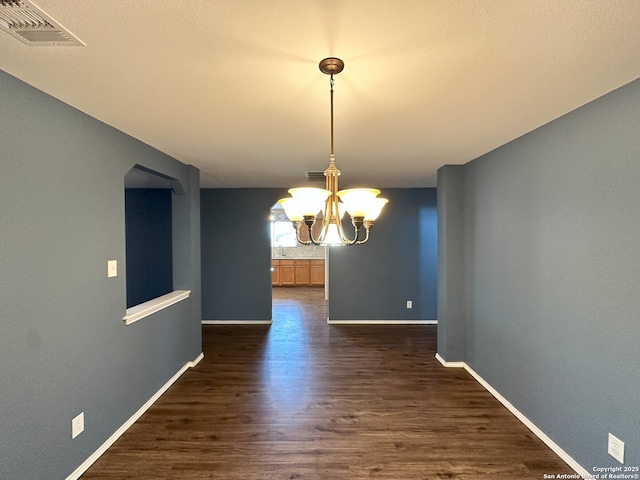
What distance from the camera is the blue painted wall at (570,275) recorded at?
162 centimetres

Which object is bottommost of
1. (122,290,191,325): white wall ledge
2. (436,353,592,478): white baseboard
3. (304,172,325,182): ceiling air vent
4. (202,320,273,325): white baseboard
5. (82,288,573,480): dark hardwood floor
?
(82,288,573,480): dark hardwood floor

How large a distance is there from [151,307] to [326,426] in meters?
1.77

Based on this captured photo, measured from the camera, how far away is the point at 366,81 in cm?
155

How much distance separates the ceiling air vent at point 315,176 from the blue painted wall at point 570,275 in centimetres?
175

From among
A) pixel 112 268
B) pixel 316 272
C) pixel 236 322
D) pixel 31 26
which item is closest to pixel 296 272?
pixel 316 272

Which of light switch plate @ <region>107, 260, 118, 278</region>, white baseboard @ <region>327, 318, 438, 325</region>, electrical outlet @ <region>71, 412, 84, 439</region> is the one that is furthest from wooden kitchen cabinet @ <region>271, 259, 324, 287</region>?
electrical outlet @ <region>71, 412, 84, 439</region>

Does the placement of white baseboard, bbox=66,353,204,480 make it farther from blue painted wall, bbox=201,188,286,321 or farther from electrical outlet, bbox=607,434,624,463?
electrical outlet, bbox=607,434,624,463

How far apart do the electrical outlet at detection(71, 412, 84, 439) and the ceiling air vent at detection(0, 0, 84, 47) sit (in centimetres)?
200

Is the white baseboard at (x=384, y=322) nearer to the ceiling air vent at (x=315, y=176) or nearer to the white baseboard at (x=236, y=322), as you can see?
the white baseboard at (x=236, y=322)

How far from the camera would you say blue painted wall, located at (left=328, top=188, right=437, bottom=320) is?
16.7 feet

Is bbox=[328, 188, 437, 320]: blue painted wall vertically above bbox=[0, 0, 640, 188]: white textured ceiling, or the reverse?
bbox=[0, 0, 640, 188]: white textured ceiling

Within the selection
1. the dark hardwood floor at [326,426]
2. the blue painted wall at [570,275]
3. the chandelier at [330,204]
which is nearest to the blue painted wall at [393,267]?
the dark hardwood floor at [326,426]

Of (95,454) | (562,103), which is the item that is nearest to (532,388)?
(562,103)

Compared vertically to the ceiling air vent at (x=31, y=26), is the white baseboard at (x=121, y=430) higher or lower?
lower
